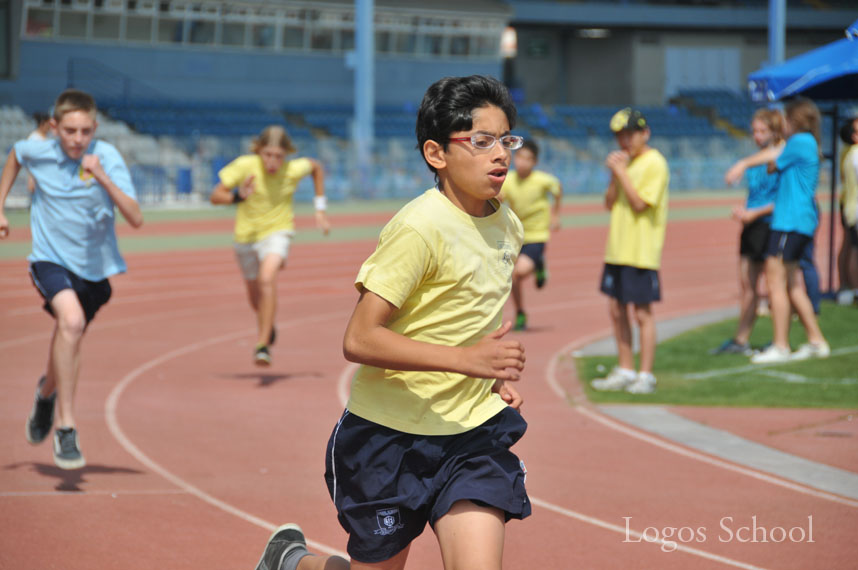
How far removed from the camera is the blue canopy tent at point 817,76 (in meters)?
→ 11.3

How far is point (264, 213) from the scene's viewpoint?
Result: 33.6 feet

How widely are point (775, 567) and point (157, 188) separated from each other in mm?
28637

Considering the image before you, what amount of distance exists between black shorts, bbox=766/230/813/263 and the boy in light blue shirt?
5556mm

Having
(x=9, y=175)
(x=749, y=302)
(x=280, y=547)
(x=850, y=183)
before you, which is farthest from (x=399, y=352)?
(x=850, y=183)

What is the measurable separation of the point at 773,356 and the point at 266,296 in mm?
4398

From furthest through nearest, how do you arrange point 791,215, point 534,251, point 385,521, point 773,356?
point 534,251 < point 773,356 < point 791,215 < point 385,521

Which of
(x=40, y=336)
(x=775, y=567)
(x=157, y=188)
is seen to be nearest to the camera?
(x=775, y=567)

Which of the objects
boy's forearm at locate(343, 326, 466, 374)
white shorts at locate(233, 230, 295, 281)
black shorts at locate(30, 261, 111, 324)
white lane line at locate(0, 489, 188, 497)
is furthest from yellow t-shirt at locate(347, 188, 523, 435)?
white shorts at locate(233, 230, 295, 281)

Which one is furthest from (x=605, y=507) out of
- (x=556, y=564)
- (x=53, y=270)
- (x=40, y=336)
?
(x=40, y=336)

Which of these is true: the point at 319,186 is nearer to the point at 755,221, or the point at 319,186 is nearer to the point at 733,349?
the point at 755,221

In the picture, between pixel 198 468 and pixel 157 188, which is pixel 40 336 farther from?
pixel 157 188

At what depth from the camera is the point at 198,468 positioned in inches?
270

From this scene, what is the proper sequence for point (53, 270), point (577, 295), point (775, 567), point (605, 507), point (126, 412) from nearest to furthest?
point (775, 567), point (605, 507), point (53, 270), point (126, 412), point (577, 295)

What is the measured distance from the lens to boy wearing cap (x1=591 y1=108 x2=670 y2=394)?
331 inches
